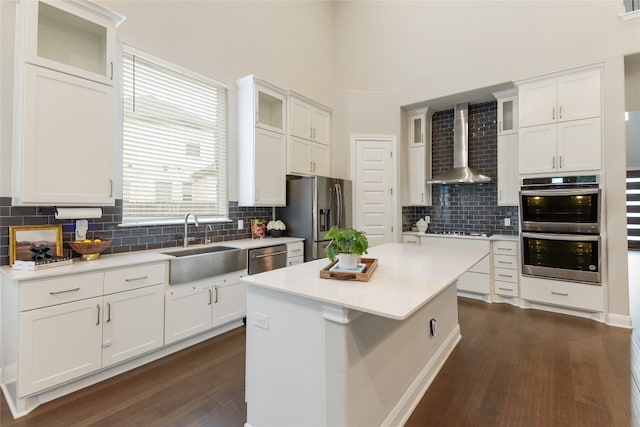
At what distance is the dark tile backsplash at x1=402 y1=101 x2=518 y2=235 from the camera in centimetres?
466

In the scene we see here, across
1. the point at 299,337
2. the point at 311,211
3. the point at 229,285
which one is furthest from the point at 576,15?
the point at 229,285

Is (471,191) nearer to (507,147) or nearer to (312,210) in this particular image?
(507,147)

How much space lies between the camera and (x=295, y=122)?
4340mm

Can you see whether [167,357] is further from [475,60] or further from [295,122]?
[475,60]

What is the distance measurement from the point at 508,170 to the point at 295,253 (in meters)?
3.27

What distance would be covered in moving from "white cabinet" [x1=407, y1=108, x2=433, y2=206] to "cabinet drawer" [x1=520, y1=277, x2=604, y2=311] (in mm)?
1881

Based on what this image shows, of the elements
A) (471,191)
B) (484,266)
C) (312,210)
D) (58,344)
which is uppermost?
(471,191)

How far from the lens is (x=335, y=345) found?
1.36m

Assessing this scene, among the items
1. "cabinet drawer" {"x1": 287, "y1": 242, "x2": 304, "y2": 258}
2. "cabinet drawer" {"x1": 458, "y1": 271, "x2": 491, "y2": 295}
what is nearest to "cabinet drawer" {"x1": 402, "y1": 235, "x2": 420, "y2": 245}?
"cabinet drawer" {"x1": 458, "y1": 271, "x2": 491, "y2": 295}

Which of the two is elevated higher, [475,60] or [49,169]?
[475,60]

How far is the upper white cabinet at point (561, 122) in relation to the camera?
3406mm

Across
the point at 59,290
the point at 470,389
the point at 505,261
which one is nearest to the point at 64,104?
the point at 59,290

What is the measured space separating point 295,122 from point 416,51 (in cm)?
233

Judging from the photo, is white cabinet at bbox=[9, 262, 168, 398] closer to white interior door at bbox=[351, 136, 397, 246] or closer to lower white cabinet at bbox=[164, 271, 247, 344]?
lower white cabinet at bbox=[164, 271, 247, 344]
